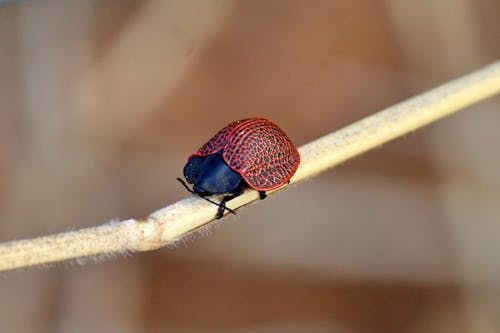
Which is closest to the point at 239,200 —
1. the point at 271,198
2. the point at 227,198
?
the point at 227,198

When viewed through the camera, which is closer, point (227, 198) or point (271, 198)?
point (227, 198)

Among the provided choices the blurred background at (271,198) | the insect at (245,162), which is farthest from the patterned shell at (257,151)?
the blurred background at (271,198)

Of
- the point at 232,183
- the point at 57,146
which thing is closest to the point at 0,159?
the point at 57,146

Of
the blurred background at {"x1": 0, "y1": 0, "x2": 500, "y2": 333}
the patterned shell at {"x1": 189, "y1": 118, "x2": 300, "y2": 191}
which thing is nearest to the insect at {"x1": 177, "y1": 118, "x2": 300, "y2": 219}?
the patterned shell at {"x1": 189, "y1": 118, "x2": 300, "y2": 191}

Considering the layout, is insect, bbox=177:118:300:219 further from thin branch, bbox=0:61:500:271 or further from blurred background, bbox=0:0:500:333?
blurred background, bbox=0:0:500:333

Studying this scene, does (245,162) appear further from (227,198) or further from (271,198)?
(271,198)

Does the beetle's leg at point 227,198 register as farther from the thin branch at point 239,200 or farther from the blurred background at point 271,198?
the blurred background at point 271,198

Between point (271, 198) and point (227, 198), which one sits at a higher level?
point (271, 198)
